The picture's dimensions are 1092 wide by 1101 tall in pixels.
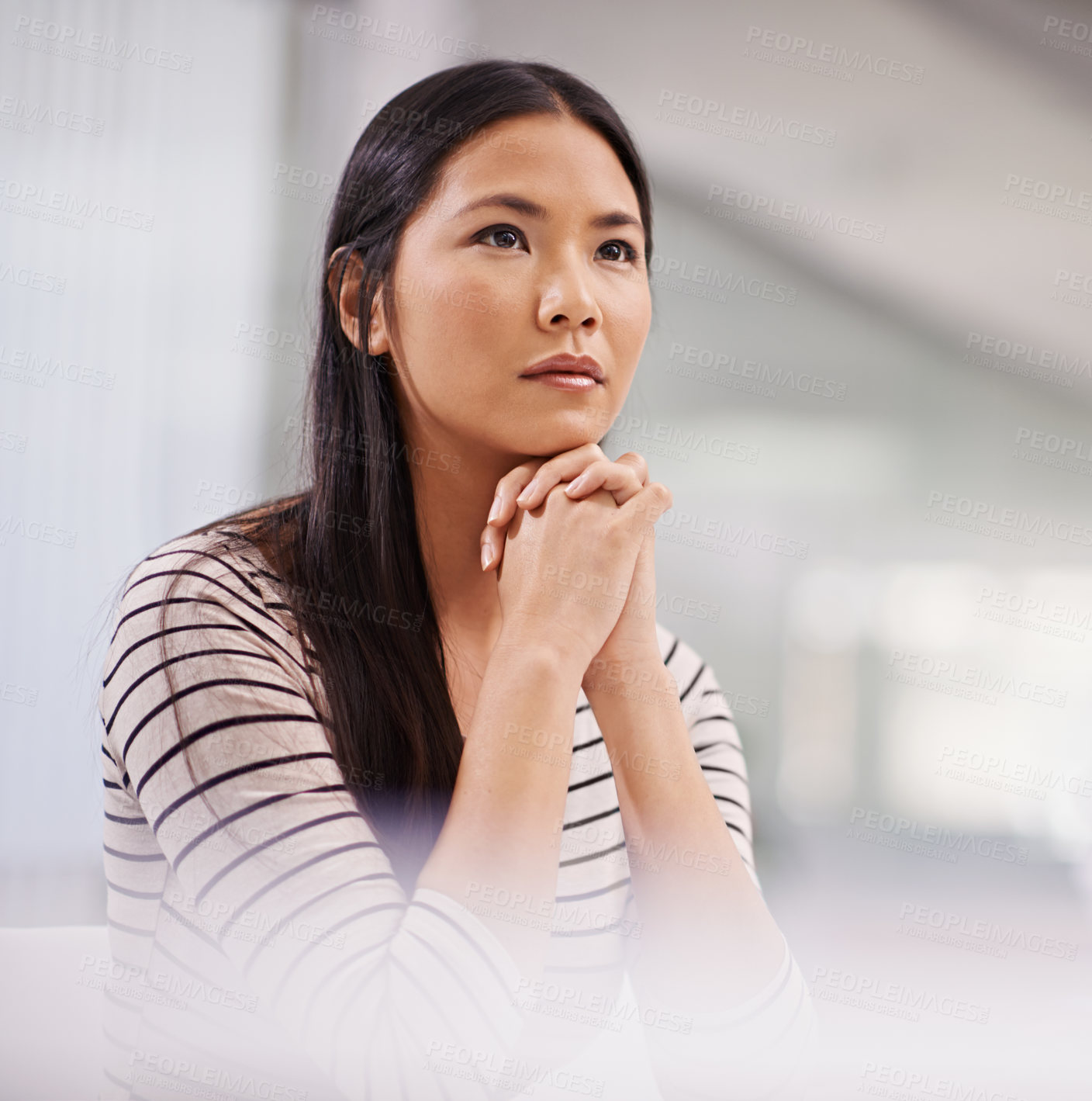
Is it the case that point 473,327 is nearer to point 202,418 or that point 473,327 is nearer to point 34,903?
point 202,418

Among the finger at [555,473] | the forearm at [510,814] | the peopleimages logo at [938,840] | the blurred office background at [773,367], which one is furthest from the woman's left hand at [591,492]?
the peopleimages logo at [938,840]

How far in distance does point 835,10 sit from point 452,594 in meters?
0.99

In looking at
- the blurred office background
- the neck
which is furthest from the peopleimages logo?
the neck

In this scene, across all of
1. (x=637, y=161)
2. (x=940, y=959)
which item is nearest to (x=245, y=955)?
(x=637, y=161)

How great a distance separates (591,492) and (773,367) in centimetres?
86

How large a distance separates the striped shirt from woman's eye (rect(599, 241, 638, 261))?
33cm

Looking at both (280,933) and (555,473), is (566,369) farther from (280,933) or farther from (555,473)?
(280,933)

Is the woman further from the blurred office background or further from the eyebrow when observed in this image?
the blurred office background

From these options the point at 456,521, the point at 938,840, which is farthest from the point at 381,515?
the point at 938,840

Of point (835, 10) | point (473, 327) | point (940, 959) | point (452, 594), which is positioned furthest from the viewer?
point (835, 10)

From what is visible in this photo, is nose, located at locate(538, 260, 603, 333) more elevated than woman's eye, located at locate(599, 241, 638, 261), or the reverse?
woman's eye, located at locate(599, 241, 638, 261)

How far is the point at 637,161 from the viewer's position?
75cm

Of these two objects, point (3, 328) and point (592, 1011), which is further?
point (3, 328)

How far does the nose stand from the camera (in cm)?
64
